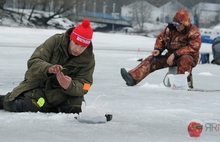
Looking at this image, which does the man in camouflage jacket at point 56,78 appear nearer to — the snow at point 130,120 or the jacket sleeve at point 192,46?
the snow at point 130,120

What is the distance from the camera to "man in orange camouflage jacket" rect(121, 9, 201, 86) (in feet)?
24.7

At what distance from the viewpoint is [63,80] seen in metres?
4.07

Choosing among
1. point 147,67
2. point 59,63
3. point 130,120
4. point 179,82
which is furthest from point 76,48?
point 147,67

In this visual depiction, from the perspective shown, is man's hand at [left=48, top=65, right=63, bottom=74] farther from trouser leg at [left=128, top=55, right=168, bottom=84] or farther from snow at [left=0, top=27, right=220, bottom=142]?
trouser leg at [left=128, top=55, right=168, bottom=84]

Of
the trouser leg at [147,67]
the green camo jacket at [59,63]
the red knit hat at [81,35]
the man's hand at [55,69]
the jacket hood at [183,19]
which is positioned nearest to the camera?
the man's hand at [55,69]

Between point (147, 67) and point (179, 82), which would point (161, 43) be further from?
point (179, 82)

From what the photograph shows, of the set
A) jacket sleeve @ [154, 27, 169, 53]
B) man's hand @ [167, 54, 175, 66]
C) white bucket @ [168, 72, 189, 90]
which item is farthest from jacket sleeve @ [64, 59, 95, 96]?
jacket sleeve @ [154, 27, 169, 53]

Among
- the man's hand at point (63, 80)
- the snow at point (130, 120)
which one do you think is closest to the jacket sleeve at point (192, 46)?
the snow at point (130, 120)

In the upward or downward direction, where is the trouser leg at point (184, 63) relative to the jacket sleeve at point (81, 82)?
downward

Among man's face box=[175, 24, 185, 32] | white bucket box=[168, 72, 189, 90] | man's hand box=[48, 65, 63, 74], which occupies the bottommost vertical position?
white bucket box=[168, 72, 189, 90]

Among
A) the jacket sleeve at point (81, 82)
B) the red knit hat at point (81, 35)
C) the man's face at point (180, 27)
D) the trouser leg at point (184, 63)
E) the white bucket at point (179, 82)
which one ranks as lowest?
the white bucket at point (179, 82)

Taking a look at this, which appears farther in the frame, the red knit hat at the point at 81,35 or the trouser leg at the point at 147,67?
the trouser leg at the point at 147,67

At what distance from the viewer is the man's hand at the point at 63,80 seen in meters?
3.99

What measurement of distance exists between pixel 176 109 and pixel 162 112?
30 centimetres
